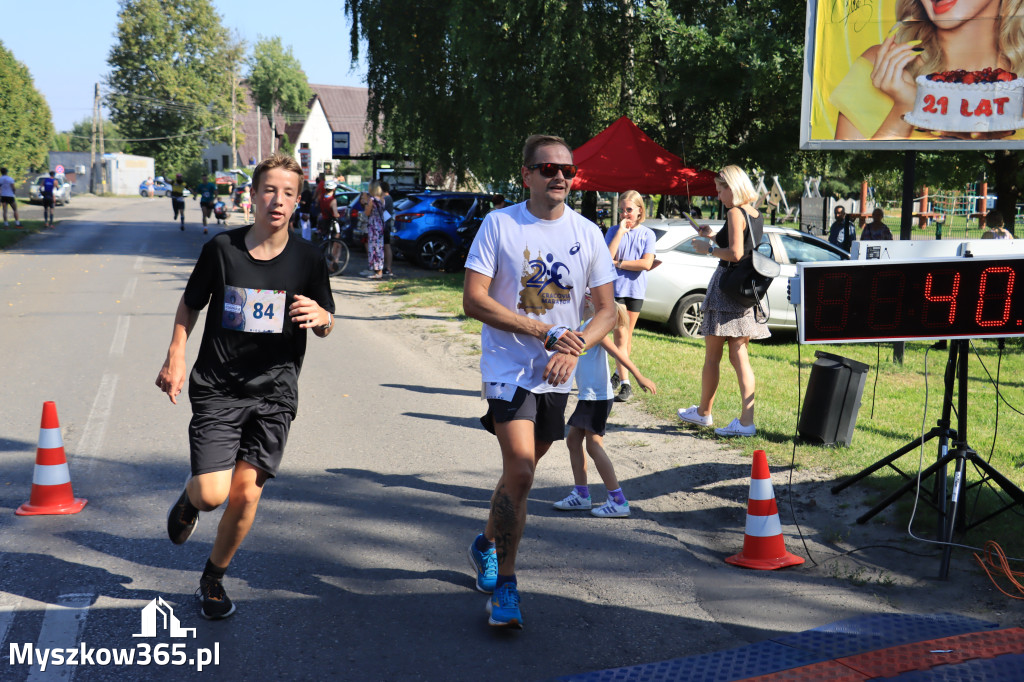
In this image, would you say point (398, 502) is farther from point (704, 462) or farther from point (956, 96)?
point (956, 96)

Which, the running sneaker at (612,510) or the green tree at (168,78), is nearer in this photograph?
the running sneaker at (612,510)

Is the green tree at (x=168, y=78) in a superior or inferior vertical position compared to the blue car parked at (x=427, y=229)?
superior

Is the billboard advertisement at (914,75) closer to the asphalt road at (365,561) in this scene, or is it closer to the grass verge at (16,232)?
the asphalt road at (365,561)

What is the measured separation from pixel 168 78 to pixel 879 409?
8761 cm

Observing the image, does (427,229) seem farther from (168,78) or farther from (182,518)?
(168,78)

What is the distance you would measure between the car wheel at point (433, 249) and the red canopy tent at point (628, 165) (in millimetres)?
6682

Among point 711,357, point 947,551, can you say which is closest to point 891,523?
point 947,551

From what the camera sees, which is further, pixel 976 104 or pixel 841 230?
pixel 841 230

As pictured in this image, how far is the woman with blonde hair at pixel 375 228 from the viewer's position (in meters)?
18.1

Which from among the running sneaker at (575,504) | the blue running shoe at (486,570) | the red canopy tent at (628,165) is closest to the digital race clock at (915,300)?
the running sneaker at (575,504)

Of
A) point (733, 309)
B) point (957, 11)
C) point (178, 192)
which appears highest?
point (957, 11)

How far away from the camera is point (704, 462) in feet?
21.4

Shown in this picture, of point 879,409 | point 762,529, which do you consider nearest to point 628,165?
point 879,409

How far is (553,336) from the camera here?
3.83 meters
